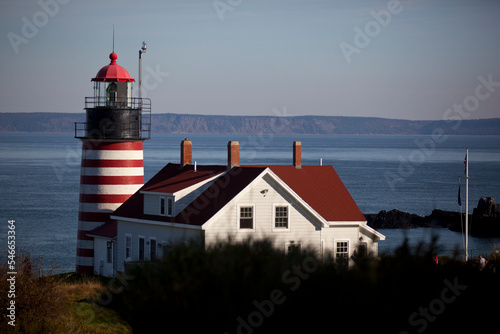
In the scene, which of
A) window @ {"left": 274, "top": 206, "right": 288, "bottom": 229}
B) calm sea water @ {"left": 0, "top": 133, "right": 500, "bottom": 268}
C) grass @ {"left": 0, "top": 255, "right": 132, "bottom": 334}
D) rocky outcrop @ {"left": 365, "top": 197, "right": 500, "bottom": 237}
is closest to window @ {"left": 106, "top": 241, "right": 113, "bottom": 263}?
window @ {"left": 274, "top": 206, "right": 288, "bottom": 229}

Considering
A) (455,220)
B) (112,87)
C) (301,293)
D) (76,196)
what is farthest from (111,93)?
(76,196)

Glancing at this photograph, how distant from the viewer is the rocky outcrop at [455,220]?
6812cm

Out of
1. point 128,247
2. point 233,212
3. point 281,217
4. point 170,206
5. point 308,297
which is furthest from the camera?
point 128,247

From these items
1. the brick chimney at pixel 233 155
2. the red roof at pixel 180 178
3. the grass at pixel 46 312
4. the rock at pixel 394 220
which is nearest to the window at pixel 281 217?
the brick chimney at pixel 233 155

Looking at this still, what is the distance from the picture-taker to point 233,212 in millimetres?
27578

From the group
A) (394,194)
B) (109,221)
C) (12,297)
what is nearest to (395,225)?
(394,194)

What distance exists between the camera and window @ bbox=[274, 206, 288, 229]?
28441 mm

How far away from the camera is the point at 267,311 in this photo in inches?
563

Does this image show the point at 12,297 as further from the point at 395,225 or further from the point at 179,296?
the point at 395,225

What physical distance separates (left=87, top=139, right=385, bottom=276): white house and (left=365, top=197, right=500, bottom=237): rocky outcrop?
3861cm

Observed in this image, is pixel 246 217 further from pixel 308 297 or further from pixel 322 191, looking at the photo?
pixel 308 297

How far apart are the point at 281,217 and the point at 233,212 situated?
2.04 m

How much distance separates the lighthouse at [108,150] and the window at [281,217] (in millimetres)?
7438

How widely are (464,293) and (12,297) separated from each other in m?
11.9
